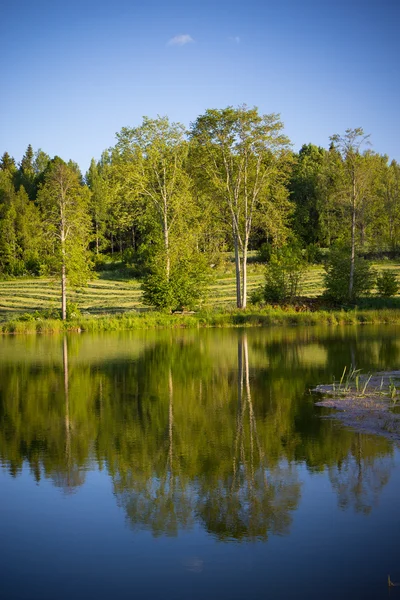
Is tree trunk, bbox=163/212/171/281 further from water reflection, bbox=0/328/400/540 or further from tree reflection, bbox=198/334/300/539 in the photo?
tree reflection, bbox=198/334/300/539

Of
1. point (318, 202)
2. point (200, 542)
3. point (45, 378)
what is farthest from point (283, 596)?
point (318, 202)

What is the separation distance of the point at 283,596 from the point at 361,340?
22709 millimetres

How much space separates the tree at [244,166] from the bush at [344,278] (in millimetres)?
4142

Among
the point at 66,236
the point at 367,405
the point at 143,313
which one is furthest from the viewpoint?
the point at 66,236

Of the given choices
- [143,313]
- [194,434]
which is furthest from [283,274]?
[194,434]

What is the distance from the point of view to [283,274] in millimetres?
42531

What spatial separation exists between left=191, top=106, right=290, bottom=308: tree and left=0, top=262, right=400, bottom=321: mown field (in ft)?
17.2

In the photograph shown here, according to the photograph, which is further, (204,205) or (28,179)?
(28,179)

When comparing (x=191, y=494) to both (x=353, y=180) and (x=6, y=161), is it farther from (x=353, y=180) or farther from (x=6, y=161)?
(x=6, y=161)

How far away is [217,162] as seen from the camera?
44.0m

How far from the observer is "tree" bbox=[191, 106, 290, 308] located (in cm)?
4150

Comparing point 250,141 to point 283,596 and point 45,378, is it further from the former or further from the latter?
point 283,596

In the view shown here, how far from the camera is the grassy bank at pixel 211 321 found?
3725 cm

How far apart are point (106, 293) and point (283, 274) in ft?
66.3
